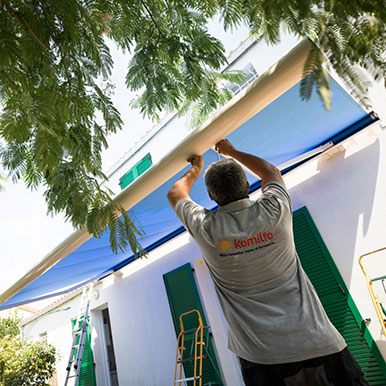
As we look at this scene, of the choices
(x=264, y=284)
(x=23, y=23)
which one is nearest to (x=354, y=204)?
(x=264, y=284)

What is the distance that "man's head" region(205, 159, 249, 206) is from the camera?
160cm

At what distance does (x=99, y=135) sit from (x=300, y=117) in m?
2.23

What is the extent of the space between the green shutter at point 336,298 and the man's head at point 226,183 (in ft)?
10.9

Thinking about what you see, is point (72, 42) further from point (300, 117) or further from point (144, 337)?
point (144, 337)

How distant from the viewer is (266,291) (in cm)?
138

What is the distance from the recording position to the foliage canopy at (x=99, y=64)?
0.92m

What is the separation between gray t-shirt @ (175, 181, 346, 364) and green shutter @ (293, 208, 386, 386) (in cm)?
323

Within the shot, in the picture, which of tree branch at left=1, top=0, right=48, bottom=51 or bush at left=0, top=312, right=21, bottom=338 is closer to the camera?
tree branch at left=1, top=0, right=48, bottom=51

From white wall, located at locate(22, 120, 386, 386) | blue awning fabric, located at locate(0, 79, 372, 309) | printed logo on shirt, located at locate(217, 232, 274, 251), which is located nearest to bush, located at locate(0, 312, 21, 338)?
white wall, located at locate(22, 120, 386, 386)

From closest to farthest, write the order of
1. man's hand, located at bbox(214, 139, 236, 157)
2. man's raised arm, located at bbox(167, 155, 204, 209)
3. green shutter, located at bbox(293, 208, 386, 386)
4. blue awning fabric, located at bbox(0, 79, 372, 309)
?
1. man's raised arm, located at bbox(167, 155, 204, 209)
2. man's hand, located at bbox(214, 139, 236, 157)
3. blue awning fabric, located at bbox(0, 79, 372, 309)
4. green shutter, located at bbox(293, 208, 386, 386)

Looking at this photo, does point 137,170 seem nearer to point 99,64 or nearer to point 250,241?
point 99,64

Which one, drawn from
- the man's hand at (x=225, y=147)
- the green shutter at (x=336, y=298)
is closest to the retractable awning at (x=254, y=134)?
the man's hand at (x=225, y=147)

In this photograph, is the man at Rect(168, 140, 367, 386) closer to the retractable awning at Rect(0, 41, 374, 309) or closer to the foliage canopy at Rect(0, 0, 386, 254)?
the retractable awning at Rect(0, 41, 374, 309)

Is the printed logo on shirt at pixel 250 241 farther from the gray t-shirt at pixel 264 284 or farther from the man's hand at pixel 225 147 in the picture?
the man's hand at pixel 225 147
